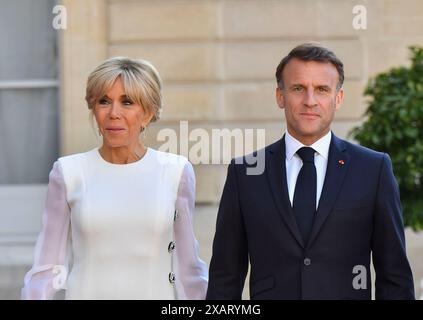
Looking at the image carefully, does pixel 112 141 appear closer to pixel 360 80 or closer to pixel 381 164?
pixel 381 164

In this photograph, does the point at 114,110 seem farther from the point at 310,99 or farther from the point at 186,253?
the point at 310,99

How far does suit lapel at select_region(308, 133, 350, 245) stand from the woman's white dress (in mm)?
614

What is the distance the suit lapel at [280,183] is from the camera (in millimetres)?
3561

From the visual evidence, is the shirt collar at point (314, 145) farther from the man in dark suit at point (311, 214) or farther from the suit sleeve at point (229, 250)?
the suit sleeve at point (229, 250)

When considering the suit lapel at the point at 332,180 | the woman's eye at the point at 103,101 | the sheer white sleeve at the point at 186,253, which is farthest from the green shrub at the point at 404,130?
the woman's eye at the point at 103,101

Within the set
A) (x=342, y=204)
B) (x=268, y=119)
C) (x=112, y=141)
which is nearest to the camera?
(x=342, y=204)

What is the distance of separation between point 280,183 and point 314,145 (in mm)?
187

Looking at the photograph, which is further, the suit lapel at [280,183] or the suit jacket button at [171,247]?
the suit jacket button at [171,247]

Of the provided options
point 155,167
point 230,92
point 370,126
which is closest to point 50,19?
point 230,92

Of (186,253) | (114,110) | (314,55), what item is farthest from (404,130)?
(114,110)

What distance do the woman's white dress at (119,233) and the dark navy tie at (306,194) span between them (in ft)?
1.76

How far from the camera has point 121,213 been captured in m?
3.83

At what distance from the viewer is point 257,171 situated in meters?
3.72

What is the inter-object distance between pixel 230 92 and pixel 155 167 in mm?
5170
